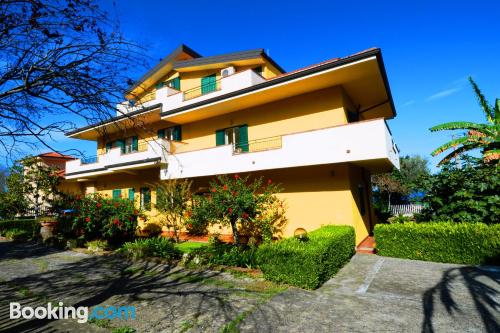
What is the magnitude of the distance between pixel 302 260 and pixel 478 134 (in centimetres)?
1269

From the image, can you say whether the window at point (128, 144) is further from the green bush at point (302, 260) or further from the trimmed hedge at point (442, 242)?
the trimmed hedge at point (442, 242)

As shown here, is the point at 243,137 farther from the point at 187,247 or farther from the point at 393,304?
the point at 393,304

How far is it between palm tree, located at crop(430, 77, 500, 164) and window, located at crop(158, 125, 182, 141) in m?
15.4

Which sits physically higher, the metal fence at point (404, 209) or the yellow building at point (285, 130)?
the yellow building at point (285, 130)

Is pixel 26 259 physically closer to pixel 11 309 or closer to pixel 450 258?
pixel 11 309

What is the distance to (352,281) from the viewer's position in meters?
7.97

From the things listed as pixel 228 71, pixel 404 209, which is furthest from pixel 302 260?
pixel 404 209

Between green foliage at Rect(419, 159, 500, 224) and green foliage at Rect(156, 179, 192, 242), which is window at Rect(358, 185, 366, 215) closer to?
Answer: green foliage at Rect(419, 159, 500, 224)

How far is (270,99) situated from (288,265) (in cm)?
932

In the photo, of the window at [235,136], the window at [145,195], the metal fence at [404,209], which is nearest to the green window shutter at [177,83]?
the window at [235,136]

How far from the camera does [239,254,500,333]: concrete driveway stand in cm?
520

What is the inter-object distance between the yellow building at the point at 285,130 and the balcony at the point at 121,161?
107 mm

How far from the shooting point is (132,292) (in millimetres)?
7398

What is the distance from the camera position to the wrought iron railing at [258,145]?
1427 centimetres
